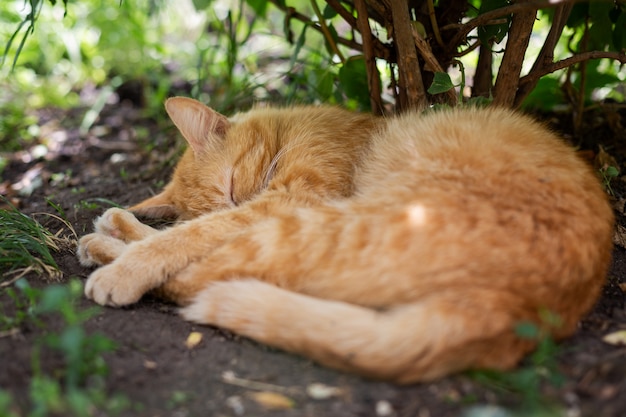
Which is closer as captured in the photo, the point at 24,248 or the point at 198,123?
the point at 24,248

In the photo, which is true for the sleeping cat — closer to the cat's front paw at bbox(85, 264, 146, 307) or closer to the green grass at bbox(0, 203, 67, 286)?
the cat's front paw at bbox(85, 264, 146, 307)

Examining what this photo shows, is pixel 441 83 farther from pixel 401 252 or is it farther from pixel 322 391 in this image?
pixel 322 391

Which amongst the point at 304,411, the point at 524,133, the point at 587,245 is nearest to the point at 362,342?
the point at 304,411

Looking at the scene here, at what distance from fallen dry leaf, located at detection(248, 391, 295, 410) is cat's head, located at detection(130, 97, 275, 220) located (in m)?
1.23

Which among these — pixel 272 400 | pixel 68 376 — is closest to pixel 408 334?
pixel 272 400

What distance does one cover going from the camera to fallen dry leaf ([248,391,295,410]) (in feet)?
5.69

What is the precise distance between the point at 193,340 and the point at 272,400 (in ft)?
1.58

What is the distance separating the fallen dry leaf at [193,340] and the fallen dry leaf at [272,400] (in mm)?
385

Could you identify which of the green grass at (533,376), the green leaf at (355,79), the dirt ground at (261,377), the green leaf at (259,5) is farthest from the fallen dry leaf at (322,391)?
the green leaf at (259,5)

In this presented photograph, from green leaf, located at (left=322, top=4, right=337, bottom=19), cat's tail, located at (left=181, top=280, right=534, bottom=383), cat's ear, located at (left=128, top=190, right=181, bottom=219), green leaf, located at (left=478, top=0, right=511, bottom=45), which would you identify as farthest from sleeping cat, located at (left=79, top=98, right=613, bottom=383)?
green leaf, located at (left=322, top=4, right=337, bottom=19)

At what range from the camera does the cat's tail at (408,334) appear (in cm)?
175

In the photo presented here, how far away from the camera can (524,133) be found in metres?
2.46

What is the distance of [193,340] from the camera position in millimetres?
2119

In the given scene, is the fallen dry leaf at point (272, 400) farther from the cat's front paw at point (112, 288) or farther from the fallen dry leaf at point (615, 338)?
the fallen dry leaf at point (615, 338)
